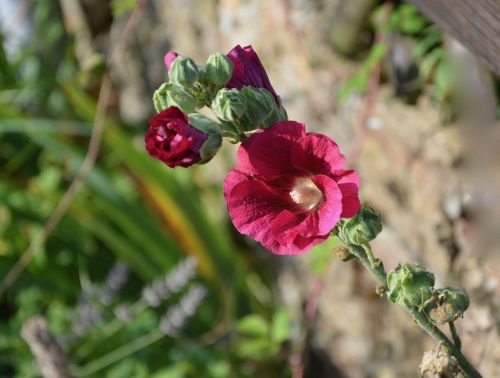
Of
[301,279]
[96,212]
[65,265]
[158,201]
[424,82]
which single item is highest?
[424,82]

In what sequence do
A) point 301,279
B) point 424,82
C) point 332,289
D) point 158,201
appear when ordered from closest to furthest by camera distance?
point 424,82 < point 332,289 < point 301,279 < point 158,201

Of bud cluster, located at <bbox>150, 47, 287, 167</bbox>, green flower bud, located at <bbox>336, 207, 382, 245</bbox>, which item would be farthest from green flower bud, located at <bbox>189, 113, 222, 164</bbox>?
green flower bud, located at <bbox>336, 207, 382, 245</bbox>

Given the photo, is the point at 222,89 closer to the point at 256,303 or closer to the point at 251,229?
the point at 251,229

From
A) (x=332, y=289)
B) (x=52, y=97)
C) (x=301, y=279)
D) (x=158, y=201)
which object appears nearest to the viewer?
(x=332, y=289)

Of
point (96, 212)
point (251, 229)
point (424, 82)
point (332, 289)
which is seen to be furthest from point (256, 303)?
point (251, 229)

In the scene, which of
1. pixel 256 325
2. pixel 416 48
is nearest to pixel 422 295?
pixel 416 48

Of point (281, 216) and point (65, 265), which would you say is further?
point (65, 265)
